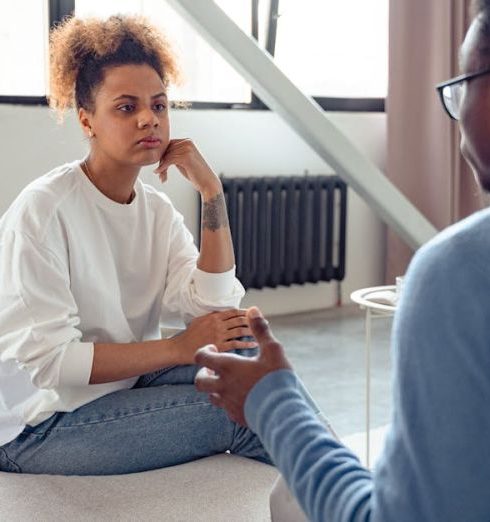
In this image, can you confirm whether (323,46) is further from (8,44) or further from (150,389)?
(150,389)

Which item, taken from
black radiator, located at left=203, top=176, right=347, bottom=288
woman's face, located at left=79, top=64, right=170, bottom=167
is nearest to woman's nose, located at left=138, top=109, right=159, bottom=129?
woman's face, located at left=79, top=64, right=170, bottom=167

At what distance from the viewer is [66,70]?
1.88 metres

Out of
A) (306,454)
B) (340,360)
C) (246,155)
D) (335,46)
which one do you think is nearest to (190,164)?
(306,454)

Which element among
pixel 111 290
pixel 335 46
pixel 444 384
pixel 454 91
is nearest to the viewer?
pixel 444 384

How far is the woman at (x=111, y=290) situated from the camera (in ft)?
5.23

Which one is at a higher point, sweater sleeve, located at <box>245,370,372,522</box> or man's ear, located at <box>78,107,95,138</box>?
man's ear, located at <box>78,107,95,138</box>

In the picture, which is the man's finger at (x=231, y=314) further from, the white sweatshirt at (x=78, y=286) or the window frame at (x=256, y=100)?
the window frame at (x=256, y=100)

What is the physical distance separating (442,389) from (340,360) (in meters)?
3.13

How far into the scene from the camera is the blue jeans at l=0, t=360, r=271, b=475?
5.31 ft

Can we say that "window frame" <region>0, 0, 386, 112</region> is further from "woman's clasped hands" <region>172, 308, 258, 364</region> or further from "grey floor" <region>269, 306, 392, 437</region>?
"woman's clasped hands" <region>172, 308, 258, 364</region>

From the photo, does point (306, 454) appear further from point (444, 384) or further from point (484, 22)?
point (484, 22)

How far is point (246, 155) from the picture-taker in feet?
14.8

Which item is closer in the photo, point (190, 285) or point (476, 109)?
point (476, 109)

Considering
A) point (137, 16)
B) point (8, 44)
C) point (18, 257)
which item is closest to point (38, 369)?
point (18, 257)
